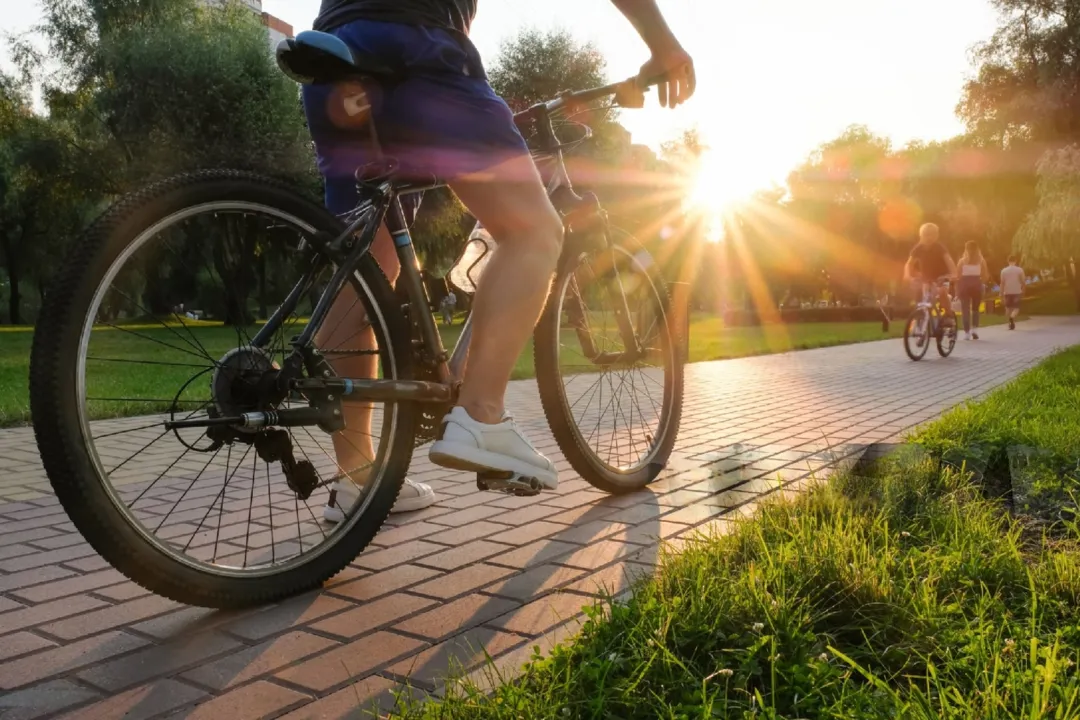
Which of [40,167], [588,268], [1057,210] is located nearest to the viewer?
[588,268]

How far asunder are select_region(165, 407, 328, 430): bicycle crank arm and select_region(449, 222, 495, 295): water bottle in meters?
0.87

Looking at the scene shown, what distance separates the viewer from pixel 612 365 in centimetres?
407

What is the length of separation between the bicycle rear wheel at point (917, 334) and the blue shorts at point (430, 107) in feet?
34.7

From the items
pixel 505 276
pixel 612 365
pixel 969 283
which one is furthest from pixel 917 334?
pixel 505 276

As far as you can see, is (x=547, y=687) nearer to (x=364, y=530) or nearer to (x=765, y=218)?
(x=364, y=530)

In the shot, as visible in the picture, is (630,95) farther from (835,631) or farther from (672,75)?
(835,631)

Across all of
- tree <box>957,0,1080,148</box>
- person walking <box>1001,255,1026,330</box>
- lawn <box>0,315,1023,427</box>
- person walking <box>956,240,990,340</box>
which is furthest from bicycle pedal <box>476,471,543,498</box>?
tree <box>957,0,1080,148</box>

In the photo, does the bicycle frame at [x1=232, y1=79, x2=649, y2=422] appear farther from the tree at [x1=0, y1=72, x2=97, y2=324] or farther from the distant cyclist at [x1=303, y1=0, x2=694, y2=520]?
the tree at [x1=0, y1=72, x2=97, y2=324]

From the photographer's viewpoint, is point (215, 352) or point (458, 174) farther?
point (458, 174)

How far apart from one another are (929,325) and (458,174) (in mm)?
11224

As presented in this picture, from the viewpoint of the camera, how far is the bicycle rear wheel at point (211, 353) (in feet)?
6.79

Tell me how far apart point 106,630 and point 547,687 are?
1151mm

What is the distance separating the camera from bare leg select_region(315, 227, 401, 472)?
2.68m

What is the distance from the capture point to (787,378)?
954 centimetres
